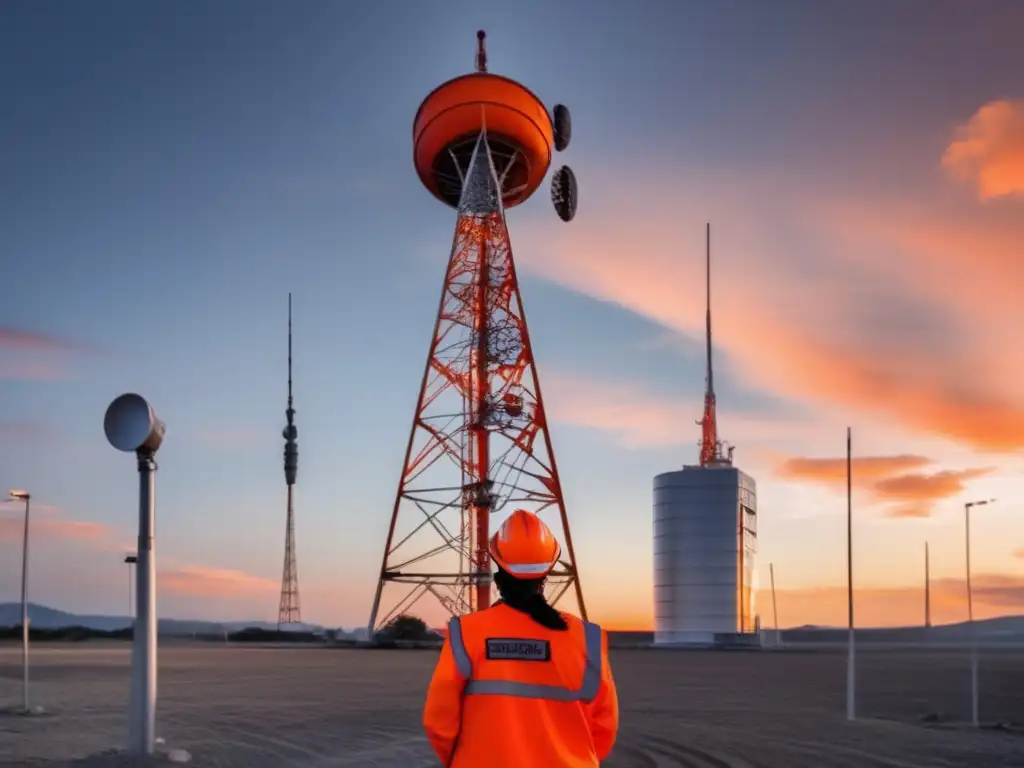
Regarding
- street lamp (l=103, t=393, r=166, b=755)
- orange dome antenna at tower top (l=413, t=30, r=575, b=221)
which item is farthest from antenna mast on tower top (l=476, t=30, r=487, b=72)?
street lamp (l=103, t=393, r=166, b=755)

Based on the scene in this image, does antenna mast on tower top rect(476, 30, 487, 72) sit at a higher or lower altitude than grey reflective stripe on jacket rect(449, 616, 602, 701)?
higher

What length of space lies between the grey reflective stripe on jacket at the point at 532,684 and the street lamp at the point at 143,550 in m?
9.89

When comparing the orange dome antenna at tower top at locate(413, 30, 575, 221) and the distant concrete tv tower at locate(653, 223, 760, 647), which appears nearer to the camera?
the orange dome antenna at tower top at locate(413, 30, 575, 221)

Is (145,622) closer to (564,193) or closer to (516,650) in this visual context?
(516,650)

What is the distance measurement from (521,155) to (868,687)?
27462mm

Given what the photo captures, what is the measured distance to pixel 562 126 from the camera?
5012 cm

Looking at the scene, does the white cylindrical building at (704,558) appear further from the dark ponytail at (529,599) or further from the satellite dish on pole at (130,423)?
A: the dark ponytail at (529,599)

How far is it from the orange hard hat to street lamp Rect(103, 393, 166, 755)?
388 inches

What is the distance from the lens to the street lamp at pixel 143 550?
521 inches

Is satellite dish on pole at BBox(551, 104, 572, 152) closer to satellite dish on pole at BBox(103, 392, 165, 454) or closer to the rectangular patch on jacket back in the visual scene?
satellite dish on pole at BBox(103, 392, 165, 454)

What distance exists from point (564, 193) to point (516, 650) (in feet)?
144

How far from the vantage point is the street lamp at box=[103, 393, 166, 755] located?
13.2 metres

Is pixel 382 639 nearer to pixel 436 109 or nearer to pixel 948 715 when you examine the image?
Answer: pixel 436 109

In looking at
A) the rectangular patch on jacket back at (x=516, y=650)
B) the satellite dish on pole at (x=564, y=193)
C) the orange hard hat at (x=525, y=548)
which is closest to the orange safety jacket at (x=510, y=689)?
the rectangular patch on jacket back at (x=516, y=650)
